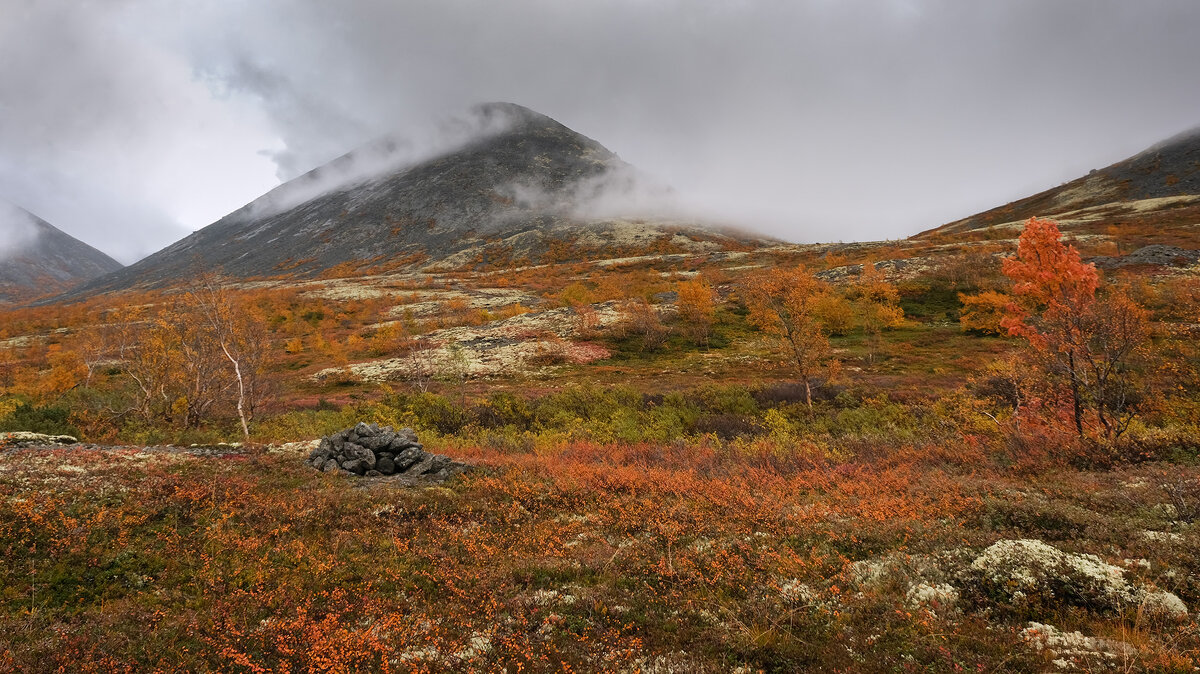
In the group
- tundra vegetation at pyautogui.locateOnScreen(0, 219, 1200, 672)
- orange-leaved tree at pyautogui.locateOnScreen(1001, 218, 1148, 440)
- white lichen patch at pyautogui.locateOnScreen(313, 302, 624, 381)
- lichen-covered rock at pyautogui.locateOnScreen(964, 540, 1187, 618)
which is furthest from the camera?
white lichen patch at pyautogui.locateOnScreen(313, 302, 624, 381)

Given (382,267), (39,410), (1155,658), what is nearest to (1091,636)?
(1155,658)

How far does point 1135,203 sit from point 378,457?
7036 inches

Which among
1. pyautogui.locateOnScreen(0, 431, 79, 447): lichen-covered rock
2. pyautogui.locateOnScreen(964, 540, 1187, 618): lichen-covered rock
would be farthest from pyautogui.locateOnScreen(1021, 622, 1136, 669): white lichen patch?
pyautogui.locateOnScreen(0, 431, 79, 447): lichen-covered rock

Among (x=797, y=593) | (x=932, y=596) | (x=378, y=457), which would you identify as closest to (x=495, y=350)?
(x=378, y=457)

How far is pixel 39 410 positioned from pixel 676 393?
129 feet

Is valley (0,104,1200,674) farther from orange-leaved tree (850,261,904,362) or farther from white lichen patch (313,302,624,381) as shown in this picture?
white lichen patch (313,302,624,381)

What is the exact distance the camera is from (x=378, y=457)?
19391 millimetres

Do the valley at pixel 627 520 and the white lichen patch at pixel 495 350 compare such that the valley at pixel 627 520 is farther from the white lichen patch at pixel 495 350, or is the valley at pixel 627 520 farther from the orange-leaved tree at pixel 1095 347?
the white lichen patch at pixel 495 350

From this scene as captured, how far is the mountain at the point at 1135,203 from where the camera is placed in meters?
88.8

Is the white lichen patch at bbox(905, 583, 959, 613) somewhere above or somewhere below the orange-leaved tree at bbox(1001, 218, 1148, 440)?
below

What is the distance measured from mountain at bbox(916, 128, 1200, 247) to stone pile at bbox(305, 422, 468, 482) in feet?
360

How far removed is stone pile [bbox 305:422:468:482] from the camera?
718 inches

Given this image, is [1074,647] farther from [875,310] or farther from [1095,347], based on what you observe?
[875,310]

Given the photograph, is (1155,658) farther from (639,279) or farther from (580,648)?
(639,279)
